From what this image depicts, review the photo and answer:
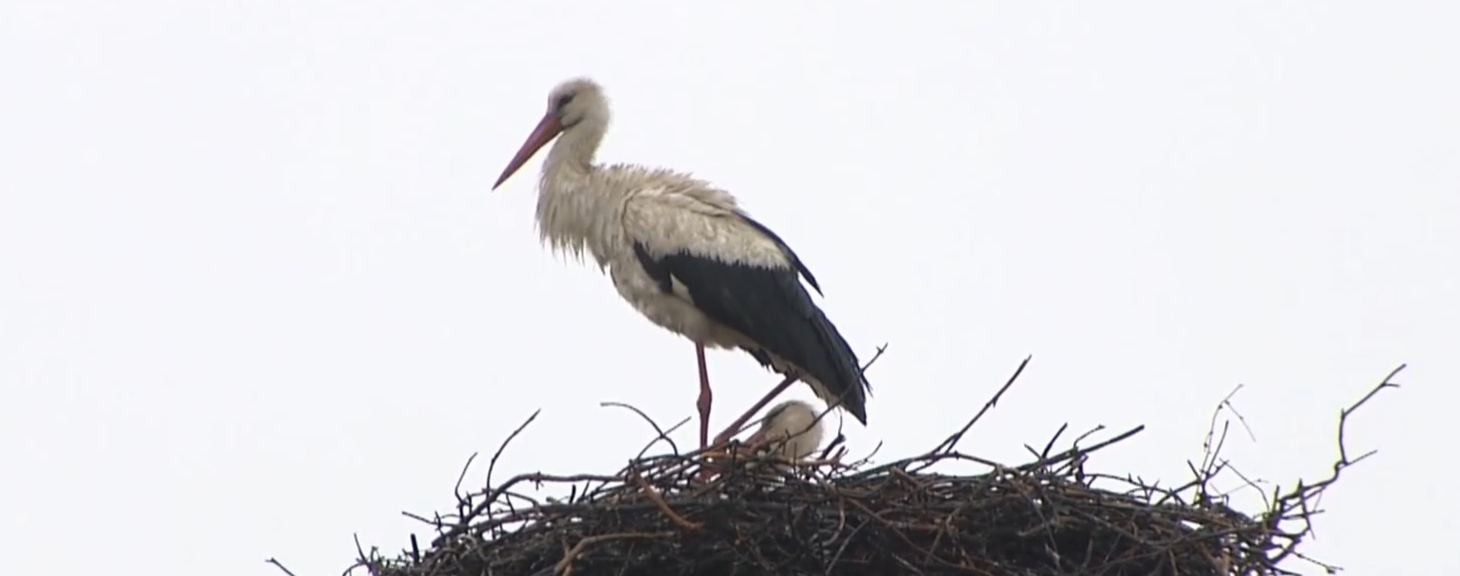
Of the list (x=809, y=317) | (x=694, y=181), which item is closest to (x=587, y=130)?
(x=694, y=181)

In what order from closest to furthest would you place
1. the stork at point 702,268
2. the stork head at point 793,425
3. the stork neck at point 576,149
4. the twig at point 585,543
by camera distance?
1. the twig at point 585,543
2. the stork head at point 793,425
3. the stork at point 702,268
4. the stork neck at point 576,149

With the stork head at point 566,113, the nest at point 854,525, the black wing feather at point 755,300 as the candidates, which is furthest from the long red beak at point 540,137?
the nest at point 854,525

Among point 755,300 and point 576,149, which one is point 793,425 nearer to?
point 755,300

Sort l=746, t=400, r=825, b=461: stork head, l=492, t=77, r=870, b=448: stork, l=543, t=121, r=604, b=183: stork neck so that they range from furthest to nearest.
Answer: l=543, t=121, r=604, b=183: stork neck < l=492, t=77, r=870, b=448: stork < l=746, t=400, r=825, b=461: stork head

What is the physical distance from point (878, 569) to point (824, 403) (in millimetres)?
1824

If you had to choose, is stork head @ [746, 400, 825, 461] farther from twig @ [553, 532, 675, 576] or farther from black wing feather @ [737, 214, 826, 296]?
twig @ [553, 532, 675, 576]

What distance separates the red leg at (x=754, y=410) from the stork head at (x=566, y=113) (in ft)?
3.44

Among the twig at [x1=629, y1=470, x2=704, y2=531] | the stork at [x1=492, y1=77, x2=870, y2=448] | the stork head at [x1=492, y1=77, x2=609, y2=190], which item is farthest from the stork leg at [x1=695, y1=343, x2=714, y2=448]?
the twig at [x1=629, y1=470, x2=704, y2=531]

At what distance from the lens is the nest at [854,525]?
5.46 m

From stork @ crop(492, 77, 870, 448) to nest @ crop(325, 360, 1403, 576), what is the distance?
1530 millimetres

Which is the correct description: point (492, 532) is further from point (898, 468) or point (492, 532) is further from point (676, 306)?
point (676, 306)

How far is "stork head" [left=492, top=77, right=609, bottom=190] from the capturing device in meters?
8.03

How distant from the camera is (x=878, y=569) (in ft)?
18.0

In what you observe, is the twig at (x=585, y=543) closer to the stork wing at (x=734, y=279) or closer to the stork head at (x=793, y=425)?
the stork head at (x=793, y=425)
